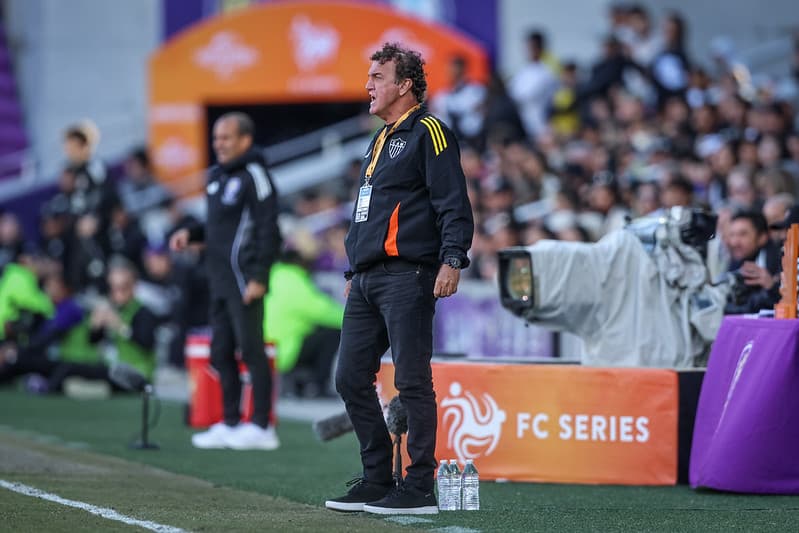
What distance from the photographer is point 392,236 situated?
22.3ft

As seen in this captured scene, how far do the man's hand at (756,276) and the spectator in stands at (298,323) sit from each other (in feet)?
20.7

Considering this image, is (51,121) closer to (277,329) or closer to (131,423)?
(277,329)

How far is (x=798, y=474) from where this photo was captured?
7.74m

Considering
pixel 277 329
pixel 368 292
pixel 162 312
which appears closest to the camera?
pixel 368 292

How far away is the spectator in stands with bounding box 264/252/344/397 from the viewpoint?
1457 centimetres

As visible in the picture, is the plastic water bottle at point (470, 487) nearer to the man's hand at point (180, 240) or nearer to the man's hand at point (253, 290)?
the man's hand at point (253, 290)

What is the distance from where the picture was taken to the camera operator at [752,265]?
28.9 ft

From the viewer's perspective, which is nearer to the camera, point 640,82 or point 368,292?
point 368,292

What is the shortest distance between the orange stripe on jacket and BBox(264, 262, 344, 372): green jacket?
7755 millimetres

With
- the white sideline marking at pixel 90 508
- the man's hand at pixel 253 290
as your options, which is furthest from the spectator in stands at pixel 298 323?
the white sideline marking at pixel 90 508

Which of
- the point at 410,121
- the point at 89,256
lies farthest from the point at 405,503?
the point at 89,256

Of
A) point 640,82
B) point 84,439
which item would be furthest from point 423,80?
point 640,82

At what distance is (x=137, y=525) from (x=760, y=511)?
2924mm

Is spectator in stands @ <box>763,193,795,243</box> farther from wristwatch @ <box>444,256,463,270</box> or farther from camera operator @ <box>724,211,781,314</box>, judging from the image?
wristwatch @ <box>444,256,463,270</box>
